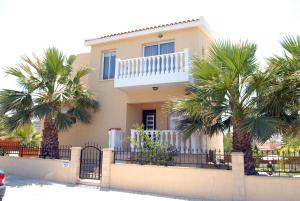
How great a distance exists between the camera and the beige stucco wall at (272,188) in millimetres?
7559

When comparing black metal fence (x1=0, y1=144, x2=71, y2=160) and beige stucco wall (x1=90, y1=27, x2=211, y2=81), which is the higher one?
beige stucco wall (x1=90, y1=27, x2=211, y2=81)

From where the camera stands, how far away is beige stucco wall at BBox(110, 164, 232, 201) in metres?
8.34

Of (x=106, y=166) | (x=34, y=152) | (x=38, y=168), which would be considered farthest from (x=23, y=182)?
(x=106, y=166)

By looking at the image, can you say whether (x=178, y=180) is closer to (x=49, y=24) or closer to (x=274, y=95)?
(x=274, y=95)

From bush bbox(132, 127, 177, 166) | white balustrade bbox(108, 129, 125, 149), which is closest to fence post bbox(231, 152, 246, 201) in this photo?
bush bbox(132, 127, 177, 166)

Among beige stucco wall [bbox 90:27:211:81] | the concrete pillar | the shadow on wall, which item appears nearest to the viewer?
the shadow on wall

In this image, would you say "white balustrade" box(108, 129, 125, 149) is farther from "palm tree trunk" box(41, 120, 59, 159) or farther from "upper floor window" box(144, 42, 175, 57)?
"upper floor window" box(144, 42, 175, 57)

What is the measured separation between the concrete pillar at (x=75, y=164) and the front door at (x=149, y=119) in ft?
18.6

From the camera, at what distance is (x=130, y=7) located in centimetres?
1101

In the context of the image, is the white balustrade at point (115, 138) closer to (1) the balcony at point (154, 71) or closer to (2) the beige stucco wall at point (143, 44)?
(1) the balcony at point (154, 71)

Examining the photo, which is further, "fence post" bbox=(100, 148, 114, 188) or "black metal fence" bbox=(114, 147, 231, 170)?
"fence post" bbox=(100, 148, 114, 188)

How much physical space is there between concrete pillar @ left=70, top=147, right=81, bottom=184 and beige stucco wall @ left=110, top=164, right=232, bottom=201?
1.65 meters

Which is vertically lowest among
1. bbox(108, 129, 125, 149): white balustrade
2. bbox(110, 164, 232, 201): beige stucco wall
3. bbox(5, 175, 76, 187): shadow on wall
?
bbox(5, 175, 76, 187): shadow on wall

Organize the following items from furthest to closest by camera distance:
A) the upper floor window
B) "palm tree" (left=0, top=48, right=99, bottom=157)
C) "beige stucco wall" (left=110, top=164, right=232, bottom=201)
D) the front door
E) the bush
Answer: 1. the front door
2. the upper floor window
3. "palm tree" (left=0, top=48, right=99, bottom=157)
4. the bush
5. "beige stucco wall" (left=110, top=164, right=232, bottom=201)
